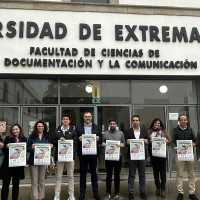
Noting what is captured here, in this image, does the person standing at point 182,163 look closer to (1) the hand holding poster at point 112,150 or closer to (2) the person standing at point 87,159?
(1) the hand holding poster at point 112,150

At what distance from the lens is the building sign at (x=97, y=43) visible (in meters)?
8.20

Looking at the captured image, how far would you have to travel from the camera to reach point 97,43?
8.52m

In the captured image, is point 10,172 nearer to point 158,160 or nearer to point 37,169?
point 37,169

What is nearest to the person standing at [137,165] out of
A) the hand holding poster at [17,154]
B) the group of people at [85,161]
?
the group of people at [85,161]

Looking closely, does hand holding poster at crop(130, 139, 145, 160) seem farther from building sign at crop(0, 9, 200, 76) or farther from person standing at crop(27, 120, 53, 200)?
building sign at crop(0, 9, 200, 76)

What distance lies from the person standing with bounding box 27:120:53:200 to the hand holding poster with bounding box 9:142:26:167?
0.54ft

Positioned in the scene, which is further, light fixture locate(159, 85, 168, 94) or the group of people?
light fixture locate(159, 85, 168, 94)

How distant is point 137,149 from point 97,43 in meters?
4.11

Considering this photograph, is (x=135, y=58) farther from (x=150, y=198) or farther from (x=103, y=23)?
(x=150, y=198)

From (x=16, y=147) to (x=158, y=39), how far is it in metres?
5.92

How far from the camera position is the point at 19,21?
326 inches

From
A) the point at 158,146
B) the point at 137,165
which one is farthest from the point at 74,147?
the point at 158,146

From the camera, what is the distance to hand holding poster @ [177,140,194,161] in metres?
5.89

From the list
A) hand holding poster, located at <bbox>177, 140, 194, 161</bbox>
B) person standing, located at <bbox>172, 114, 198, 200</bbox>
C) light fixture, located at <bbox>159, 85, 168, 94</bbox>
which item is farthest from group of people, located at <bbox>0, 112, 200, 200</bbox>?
light fixture, located at <bbox>159, 85, 168, 94</bbox>
